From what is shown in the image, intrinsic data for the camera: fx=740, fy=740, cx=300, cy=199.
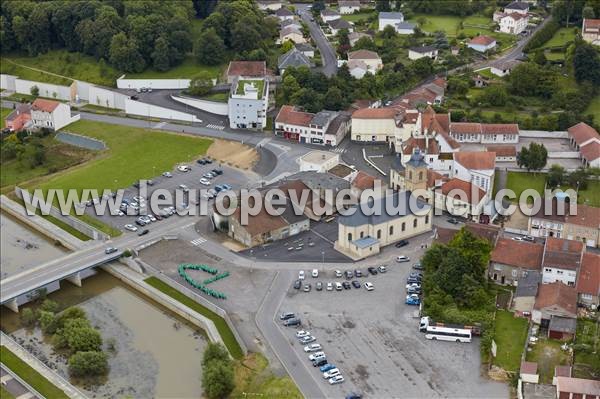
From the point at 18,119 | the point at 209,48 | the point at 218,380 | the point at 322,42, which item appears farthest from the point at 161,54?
the point at 218,380

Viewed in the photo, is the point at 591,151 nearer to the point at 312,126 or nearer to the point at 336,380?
the point at 312,126

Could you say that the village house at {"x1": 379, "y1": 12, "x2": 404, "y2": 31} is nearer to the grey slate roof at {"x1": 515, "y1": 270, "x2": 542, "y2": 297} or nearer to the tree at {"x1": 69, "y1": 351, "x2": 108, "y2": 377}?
the grey slate roof at {"x1": 515, "y1": 270, "x2": 542, "y2": 297}

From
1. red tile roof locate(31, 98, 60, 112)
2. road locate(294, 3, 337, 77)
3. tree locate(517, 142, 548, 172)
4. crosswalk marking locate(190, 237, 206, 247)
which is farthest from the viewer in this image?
road locate(294, 3, 337, 77)

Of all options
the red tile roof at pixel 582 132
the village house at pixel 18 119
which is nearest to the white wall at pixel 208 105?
the village house at pixel 18 119

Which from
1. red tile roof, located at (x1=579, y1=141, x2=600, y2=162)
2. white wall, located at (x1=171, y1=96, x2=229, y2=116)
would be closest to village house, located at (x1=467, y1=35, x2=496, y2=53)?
red tile roof, located at (x1=579, y1=141, x2=600, y2=162)

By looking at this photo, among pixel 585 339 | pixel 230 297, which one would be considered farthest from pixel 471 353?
pixel 230 297

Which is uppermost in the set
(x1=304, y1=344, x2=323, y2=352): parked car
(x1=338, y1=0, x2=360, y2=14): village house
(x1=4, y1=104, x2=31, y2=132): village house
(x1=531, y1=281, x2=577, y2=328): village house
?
(x1=338, y1=0, x2=360, y2=14): village house

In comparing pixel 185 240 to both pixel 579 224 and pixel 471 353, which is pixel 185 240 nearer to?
pixel 471 353
